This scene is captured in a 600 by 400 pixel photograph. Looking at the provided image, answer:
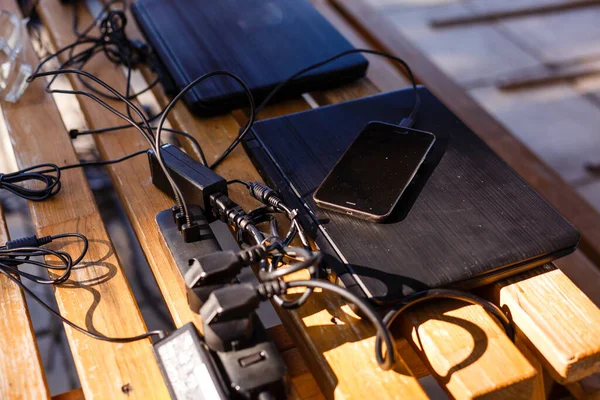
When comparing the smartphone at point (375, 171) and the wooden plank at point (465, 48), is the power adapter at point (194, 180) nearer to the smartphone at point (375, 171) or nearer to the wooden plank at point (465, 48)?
the smartphone at point (375, 171)

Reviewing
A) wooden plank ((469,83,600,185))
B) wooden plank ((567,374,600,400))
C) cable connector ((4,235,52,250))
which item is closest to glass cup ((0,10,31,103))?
cable connector ((4,235,52,250))

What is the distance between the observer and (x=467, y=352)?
0.62m

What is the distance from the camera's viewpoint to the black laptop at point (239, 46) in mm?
944

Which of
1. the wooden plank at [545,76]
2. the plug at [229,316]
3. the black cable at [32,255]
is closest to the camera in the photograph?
the plug at [229,316]

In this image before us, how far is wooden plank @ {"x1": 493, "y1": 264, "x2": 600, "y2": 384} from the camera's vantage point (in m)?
0.62

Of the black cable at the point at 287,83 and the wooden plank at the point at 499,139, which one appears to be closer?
the black cable at the point at 287,83

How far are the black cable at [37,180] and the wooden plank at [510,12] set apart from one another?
5.71 feet

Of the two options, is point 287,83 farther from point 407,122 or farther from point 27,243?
point 27,243

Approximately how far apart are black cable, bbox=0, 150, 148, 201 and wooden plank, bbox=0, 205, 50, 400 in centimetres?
12

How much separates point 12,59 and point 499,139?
32.9 inches

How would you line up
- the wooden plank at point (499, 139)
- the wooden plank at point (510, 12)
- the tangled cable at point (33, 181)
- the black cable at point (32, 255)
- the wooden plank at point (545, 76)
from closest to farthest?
the black cable at point (32, 255) → the tangled cable at point (33, 181) → the wooden plank at point (499, 139) → the wooden plank at point (545, 76) → the wooden plank at point (510, 12)

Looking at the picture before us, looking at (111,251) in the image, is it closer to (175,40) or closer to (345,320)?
(345,320)

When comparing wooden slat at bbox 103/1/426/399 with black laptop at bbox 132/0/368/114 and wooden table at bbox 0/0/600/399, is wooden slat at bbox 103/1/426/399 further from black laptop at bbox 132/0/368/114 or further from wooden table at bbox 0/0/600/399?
black laptop at bbox 132/0/368/114

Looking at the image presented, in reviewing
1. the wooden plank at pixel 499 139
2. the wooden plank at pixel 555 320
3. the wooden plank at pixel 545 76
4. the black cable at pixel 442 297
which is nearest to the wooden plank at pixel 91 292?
the black cable at pixel 442 297
